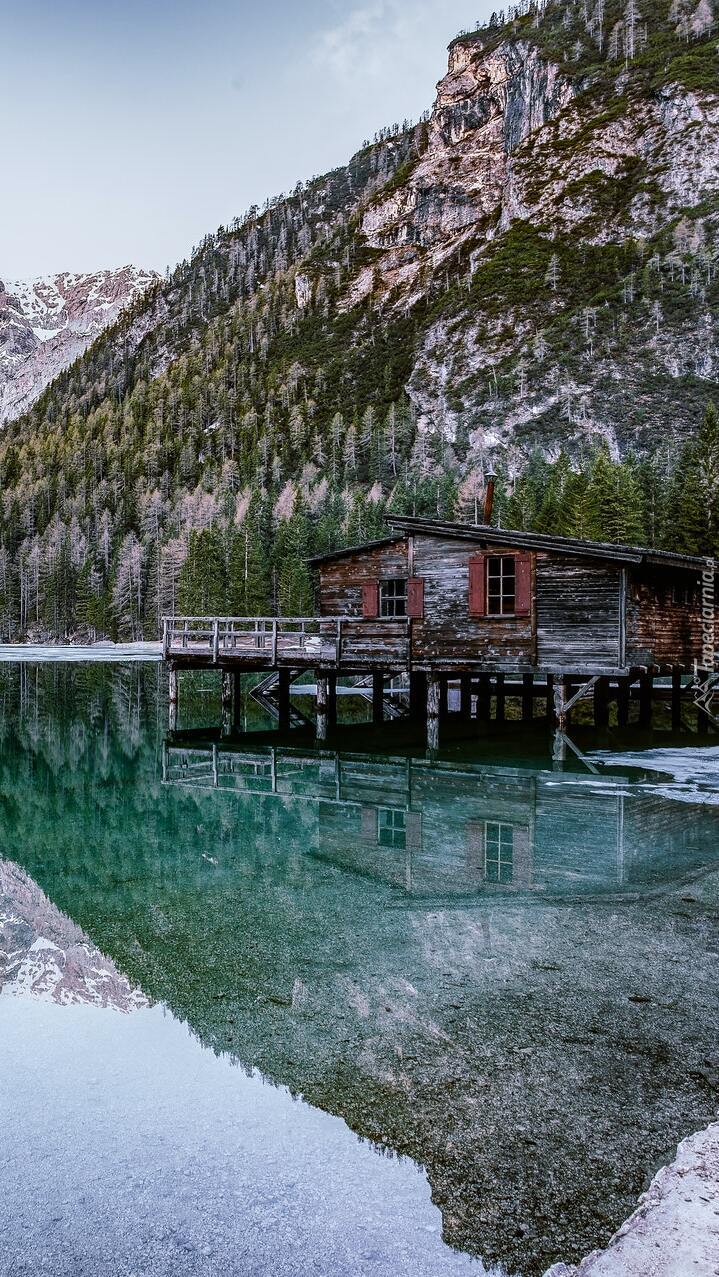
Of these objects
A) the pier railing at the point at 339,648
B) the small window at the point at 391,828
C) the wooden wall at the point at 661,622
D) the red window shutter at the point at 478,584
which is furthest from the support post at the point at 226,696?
the small window at the point at 391,828

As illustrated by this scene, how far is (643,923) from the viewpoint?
31.2ft

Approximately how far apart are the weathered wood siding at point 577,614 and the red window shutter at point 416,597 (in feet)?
12.7

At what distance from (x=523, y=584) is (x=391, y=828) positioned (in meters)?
11.1

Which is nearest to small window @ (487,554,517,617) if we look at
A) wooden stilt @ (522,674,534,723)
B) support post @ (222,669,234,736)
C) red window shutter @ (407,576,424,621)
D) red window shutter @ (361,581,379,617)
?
red window shutter @ (407,576,424,621)

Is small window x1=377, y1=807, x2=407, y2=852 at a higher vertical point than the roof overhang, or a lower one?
lower

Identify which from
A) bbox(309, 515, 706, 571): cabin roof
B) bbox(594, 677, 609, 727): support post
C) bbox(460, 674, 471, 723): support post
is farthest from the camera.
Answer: bbox(460, 674, 471, 723): support post

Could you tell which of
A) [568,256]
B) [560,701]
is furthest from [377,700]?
[568,256]

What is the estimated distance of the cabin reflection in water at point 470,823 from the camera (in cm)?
1161

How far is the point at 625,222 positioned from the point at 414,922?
149m

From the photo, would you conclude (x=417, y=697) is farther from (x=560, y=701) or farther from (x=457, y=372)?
(x=457, y=372)

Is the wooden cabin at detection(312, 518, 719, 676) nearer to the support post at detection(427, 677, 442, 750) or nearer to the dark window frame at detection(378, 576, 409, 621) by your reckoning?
the dark window frame at detection(378, 576, 409, 621)

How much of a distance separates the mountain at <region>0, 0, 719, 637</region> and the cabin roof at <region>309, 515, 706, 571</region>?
123 ft

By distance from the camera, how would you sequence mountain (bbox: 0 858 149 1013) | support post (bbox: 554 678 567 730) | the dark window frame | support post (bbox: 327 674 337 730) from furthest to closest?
support post (bbox: 327 674 337 730) < the dark window frame < support post (bbox: 554 678 567 730) < mountain (bbox: 0 858 149 1013)

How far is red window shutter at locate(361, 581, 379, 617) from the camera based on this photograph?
27406 mm
